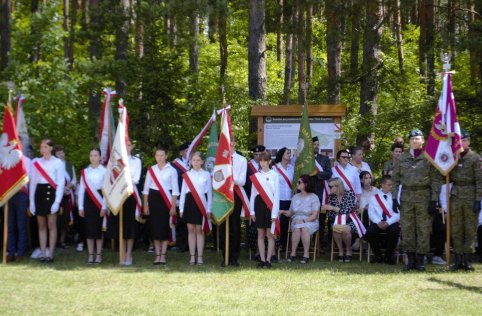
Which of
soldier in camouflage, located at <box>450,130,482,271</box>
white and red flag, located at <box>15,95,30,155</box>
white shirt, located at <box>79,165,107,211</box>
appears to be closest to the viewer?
soldier in camouflage, located at <box>450,130,482,271</box>

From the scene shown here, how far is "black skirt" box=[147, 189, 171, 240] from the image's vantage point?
42.9 feet

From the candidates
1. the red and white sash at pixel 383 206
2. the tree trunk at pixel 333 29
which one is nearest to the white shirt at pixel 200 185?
the red and white sash at pixel 383 206

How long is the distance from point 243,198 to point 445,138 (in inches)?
130

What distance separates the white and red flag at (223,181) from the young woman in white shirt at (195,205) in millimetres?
215

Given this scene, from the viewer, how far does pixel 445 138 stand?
Result: 12.3 meters

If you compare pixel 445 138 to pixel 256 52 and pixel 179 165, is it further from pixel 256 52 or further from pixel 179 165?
pixel 256 52

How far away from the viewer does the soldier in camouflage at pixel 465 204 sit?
11977 mm

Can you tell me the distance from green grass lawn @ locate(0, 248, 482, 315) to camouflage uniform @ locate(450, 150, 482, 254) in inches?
21.1

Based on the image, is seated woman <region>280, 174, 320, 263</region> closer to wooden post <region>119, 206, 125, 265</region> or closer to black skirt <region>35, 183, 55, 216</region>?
wooden post <region>119, 206, 125, 265</region>

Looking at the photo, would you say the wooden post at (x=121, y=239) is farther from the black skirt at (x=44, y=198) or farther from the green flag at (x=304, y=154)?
the green flag at (x=304, y=154)

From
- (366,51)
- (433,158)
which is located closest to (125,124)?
(433,158)

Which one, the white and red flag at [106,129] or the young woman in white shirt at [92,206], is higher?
the white and red flag at [106,129]

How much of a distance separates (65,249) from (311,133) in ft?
16.4

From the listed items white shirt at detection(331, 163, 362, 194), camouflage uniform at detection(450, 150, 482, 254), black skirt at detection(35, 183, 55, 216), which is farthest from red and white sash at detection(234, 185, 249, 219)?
camouflage uniform at detection(450, 150, 482, 254)
